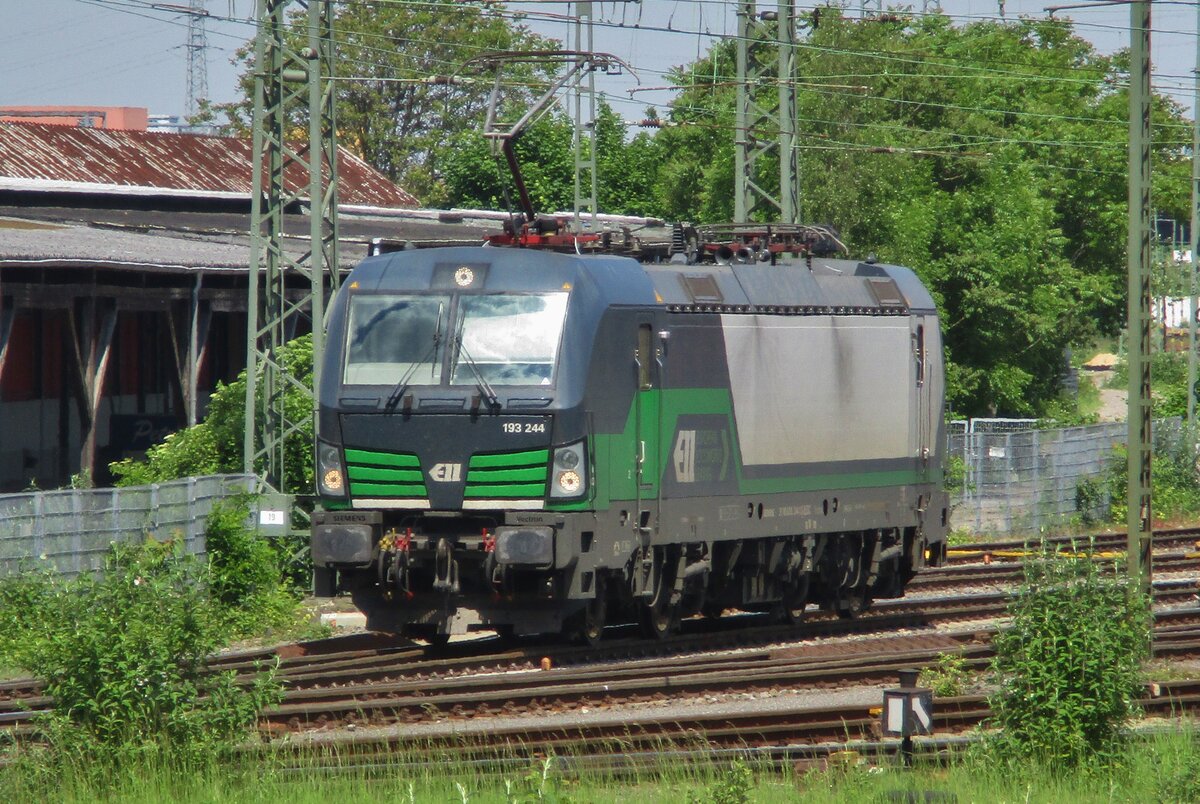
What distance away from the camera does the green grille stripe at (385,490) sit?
47.6ft

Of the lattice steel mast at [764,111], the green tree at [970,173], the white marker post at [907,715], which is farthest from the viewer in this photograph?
the green tree at [970,173]

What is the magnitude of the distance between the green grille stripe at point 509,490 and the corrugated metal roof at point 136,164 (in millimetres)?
23146

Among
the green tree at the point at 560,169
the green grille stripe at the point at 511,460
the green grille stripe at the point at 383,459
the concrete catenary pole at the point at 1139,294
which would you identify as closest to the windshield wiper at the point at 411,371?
the green grille stripe at the point at 383,459

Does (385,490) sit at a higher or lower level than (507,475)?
lower

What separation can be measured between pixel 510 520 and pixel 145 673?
4.79 meters

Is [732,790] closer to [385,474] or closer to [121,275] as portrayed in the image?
[385,474]

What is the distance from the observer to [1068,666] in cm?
1038

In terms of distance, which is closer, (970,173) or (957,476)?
(957,476)

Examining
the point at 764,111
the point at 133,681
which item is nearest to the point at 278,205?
the point at 764,111

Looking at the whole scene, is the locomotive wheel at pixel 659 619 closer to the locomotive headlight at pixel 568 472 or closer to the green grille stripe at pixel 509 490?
the locomotive headlight at pixel 568 472

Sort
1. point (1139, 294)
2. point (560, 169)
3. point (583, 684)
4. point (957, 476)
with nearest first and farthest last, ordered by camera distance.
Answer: point (1139, 294)
point (583, 684)
point (957, 476)
point (560, 169)

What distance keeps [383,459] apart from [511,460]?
1.15 metres

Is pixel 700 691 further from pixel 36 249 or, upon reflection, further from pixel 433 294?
pixel 36 249

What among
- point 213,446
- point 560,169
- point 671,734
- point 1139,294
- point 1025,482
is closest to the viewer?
point 671,734
